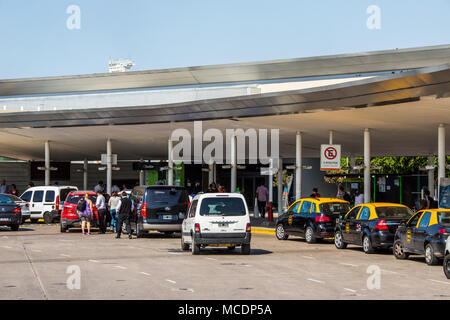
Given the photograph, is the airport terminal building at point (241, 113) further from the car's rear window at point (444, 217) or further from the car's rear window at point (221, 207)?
the car's rear window at point (221, 207)

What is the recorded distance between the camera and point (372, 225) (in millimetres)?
22359

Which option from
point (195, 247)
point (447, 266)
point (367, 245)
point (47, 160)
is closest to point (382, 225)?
point (367, 245)

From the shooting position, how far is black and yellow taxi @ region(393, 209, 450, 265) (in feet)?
59.7

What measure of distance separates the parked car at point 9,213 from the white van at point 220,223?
44.1 feet

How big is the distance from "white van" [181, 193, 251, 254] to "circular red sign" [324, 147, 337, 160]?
11.5 metres

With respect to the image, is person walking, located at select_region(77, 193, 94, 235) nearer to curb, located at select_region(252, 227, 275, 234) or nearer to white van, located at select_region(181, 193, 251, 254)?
curb, located at select_region(252, 227, 275, 234)

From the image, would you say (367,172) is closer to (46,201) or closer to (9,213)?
(9,213)

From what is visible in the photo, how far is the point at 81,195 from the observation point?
32.9m

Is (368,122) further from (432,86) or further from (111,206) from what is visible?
(111,206)

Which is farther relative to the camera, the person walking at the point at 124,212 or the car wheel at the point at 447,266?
the person walking at the point at 124,212

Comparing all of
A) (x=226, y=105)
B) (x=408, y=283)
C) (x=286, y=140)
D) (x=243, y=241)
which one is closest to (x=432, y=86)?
(x=243, y=241)

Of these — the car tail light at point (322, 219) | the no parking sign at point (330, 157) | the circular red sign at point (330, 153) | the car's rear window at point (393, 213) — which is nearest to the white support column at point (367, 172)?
the no parking sign at point (330, 157)

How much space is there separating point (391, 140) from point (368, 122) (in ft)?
26.3

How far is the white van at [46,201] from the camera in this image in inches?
1497
